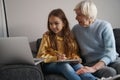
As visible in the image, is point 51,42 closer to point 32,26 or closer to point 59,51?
point 59,51

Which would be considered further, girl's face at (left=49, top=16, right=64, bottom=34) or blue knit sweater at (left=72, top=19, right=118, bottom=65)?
girl's face at (left=49, top=16, right=64, bottom=34)

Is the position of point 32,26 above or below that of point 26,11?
below

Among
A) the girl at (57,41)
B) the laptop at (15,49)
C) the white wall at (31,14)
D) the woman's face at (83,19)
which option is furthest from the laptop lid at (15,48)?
the white wall at (31,14)

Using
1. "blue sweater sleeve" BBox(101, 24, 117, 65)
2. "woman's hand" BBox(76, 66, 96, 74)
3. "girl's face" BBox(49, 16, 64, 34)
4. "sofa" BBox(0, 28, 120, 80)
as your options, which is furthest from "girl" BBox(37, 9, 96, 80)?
"sofa" BBox(0, 28, 120, 80)

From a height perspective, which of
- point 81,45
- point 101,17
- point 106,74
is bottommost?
point 106,74

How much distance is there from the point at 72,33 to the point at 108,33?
0.34m

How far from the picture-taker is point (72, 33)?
7.25 ft

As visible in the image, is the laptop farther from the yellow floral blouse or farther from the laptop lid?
the yellow floral blouse

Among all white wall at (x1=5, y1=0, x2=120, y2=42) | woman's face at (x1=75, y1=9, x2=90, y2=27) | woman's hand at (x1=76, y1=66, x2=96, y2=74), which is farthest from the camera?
white wall at (x1=5, y1=0, x2=120, y2=42)

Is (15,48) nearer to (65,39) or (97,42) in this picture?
(65,39)

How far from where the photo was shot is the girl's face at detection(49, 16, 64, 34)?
2.11 m

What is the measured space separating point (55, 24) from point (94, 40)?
0.36m

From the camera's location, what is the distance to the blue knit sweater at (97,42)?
6.59 ft

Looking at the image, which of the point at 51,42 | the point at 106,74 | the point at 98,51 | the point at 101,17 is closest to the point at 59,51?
the point at 51,42
